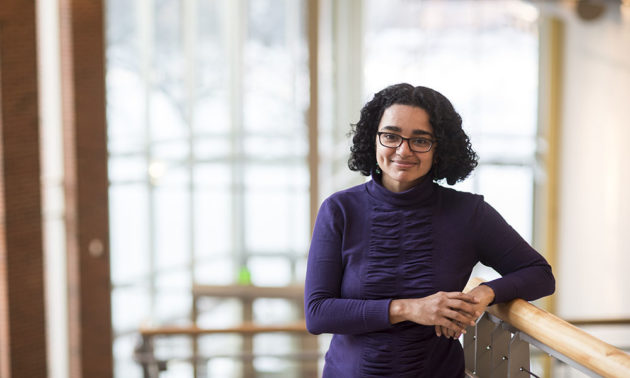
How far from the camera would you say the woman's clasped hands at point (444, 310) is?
228 cm

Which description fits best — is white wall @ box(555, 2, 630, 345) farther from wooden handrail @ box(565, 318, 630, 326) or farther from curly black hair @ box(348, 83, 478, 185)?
curly black hair @ box(348, 83, 478, 185)

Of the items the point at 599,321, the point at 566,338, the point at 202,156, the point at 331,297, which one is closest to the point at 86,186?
the point at 202,156

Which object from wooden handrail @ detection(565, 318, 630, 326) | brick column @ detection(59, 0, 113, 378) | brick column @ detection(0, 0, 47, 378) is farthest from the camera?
brick column @ detection(59, 0, 113, 378)

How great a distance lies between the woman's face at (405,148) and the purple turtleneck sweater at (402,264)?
70mm

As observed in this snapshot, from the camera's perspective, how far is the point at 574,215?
11320mm

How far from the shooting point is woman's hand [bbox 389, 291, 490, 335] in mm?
2277

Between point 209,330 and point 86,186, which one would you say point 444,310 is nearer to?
point 209,330

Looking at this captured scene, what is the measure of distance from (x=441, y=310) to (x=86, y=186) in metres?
7.37

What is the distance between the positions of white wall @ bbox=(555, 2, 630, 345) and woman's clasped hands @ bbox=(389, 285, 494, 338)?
7873 millimetres

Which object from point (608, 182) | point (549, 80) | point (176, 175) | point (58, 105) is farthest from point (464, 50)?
point (58, 105)

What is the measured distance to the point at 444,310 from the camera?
2266mm

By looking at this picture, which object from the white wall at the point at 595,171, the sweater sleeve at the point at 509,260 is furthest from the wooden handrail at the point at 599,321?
the white wall at the point at 595,171

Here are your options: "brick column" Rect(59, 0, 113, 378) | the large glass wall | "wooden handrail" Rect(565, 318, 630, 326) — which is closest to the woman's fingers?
"wooden handrail" Rect(565, 318, 630, 326)

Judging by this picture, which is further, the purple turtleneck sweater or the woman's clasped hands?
the purple turtleneck sweater
